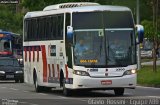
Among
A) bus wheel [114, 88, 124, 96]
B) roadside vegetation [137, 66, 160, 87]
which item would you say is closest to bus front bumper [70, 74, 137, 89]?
bus wheel [114, 88, 124, 96]

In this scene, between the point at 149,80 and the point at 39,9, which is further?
the point at 39,9

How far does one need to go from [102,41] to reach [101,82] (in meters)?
1.49

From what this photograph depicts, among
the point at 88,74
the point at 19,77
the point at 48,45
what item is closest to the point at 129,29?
the point at 88,74

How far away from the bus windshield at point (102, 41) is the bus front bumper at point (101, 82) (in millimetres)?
511

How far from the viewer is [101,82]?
82.6ft

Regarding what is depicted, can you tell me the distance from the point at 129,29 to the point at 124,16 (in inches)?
23.8

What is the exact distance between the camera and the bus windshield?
2542 centimetres

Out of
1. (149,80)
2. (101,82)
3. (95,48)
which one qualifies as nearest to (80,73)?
(101,82)

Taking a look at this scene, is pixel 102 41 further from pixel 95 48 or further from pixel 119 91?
pixel 119 91

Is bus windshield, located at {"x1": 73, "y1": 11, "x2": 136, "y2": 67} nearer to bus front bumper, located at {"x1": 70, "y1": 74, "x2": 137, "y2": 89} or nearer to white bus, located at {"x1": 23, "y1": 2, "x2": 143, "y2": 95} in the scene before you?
white bus, located at {"x1": 23, "y1": 2, "x2": 143, "y2": 95}

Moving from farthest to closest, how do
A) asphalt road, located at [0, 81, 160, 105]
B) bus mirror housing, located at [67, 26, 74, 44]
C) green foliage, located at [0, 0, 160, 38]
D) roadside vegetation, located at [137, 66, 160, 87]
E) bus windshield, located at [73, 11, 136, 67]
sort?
green foliage, located at [0, 0, 160, 38], roadside vegetation, located at [137, 66, 160, 87], bus windshield, located at [73, 11, 136, 67], bus mirror housing, located at [67, 26, 74, 44], asphalt road, located at [0, 81, 160, 105]

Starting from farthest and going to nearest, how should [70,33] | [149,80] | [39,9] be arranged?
[39,9]
[149,80]
[70,33]

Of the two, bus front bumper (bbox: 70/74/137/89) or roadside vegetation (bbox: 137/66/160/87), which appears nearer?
bus front bumper (bbox: 70/74/137/89)

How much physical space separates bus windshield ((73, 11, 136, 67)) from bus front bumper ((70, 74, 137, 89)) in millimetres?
511
